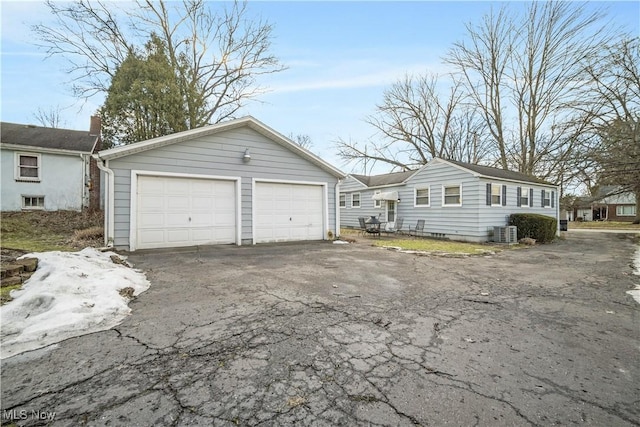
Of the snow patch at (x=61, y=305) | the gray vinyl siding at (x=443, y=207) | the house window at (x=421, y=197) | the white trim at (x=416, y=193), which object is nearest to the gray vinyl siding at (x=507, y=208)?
the gray vinyl siding at (x=443, y=207)

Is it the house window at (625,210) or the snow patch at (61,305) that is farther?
the house window at (625,210)

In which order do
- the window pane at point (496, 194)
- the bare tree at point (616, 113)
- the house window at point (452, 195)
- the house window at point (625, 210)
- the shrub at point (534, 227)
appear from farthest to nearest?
1. the house window at point (625, 210)
2. the house window at point (452, 195)
3. the shrub at point (534, 227)
4. the window pane at point (496, 194)
5. the bare tree at point (616, 113)

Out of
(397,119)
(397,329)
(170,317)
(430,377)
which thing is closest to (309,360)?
(430,377)

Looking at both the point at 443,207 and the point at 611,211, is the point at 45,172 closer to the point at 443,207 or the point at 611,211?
the point at 443,207

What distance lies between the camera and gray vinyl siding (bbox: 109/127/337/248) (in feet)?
25.7

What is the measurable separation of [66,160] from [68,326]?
1616 centimetres

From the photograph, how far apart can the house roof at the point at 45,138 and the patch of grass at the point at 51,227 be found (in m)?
3.59

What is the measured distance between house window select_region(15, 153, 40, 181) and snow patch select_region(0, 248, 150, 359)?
43.7 feet

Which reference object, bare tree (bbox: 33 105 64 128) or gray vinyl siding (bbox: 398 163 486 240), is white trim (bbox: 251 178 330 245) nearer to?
gray vinyl siding (bbox: 398 163 486 240)

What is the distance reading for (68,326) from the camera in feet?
9.84

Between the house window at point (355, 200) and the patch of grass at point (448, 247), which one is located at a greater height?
the house window at point (355, 200)

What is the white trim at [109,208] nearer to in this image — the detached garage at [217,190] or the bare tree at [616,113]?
the detached garage at [217,190]

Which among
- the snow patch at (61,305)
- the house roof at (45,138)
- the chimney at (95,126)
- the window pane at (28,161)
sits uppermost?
the chimney at (95,126)

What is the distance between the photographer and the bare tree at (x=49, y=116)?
24.2 metres
